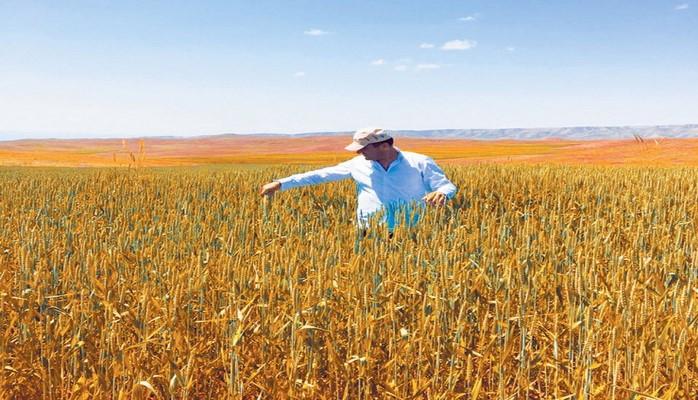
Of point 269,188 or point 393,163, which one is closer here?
point 269,188

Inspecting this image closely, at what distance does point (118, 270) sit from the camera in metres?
3.16

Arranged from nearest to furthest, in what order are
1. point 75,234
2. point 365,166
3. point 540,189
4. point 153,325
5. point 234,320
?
point 234,320 → point 153,325 → point 75,234 → point 365,166 → point 540,189

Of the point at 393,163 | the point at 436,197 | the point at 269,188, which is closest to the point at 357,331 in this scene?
the point at 436,197

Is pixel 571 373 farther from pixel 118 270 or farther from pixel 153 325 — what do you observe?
pixel 118 270

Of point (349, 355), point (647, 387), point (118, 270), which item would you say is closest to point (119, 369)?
point (349, 355)

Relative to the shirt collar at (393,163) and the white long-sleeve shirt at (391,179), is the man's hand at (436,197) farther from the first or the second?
the shirt collar at (393,163)

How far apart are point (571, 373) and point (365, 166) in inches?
123

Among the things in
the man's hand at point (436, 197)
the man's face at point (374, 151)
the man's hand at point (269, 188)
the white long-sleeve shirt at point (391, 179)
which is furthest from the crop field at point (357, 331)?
the white long-sleeve shirt at point (391, 179)

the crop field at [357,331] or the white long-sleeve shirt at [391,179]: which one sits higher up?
the white long-sleeve shirt at [391,179]

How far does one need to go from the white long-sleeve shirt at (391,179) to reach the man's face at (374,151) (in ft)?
0.58

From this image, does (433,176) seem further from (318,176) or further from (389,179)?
(318,176)

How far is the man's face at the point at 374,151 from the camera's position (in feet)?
→ 15.2

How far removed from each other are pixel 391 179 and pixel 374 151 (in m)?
0.44

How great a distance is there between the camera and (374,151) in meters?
4.66
